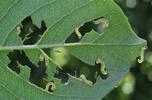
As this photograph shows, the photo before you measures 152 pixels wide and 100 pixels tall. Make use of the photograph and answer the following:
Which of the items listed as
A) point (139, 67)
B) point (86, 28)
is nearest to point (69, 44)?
point (86, 28)

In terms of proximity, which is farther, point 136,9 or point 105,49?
point 136,9

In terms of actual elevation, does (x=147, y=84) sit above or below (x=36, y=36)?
below

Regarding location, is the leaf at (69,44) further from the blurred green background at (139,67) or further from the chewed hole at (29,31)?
the blurred green background at (139,67)

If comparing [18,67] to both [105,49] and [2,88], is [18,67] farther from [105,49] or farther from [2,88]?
[105,49]

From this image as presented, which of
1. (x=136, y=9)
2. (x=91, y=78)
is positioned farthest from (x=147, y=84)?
(x=91, y=78)

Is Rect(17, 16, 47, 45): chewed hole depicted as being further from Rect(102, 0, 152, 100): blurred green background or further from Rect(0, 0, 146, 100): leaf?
Rect(102, 0, 152, 100): blurred green background

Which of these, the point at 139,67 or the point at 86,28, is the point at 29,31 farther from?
the point at 139,67

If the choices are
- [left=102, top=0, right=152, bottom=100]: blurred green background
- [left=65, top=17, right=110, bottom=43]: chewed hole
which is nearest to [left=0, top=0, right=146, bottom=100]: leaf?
[left=65, top=17, right=110, bottom=43]: chewed hole
